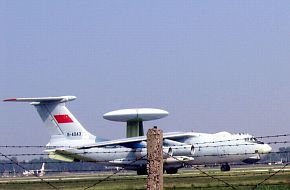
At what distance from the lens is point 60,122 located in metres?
56.7

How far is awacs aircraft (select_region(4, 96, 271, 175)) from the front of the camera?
46.5m

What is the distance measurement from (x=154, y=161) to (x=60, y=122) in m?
45.8

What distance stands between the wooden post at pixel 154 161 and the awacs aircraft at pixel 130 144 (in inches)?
Result: 1189

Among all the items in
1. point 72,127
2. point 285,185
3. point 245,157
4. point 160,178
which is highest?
point 72,127

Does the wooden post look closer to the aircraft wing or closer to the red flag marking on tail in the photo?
the aircraft wing

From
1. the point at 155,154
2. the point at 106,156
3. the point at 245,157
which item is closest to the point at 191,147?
the point at 245,157

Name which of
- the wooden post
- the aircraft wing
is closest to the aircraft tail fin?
the aircraft wing

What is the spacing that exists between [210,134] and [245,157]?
3.41m

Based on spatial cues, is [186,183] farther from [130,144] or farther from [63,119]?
[63,119]

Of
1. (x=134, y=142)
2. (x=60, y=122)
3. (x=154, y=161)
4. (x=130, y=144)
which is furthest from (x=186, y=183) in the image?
(x=60, y=122)

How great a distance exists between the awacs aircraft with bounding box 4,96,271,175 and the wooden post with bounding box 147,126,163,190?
30197 millimetres

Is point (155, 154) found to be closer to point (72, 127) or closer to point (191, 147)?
point (191, 147)

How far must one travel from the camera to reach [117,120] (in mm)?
55031

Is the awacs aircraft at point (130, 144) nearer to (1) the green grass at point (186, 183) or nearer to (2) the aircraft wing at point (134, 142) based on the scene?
(2) the aircraft wing at point (134, 142)
